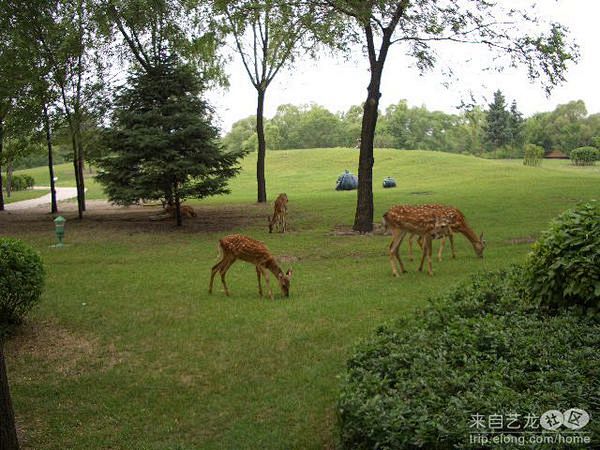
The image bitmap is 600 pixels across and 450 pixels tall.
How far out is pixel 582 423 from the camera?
12.1 ft

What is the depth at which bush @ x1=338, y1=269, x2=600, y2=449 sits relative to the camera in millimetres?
3816

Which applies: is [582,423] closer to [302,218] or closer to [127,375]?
[127,375]

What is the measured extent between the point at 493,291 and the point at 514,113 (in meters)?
86.4

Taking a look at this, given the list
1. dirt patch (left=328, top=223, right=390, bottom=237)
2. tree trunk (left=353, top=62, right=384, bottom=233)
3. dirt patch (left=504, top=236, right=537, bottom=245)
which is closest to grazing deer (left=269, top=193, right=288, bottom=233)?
dirt patch (left=328, top=223, right=390, bottom=237)

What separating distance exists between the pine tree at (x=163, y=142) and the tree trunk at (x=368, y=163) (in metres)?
5.53

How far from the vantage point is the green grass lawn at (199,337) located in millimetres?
6199

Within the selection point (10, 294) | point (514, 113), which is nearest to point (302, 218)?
point (10, 294)

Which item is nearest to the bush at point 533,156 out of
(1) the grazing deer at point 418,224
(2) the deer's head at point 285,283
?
(1) the grazing deer at point 418,224

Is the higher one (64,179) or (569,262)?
(64,179)

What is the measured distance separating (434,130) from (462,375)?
104009mm

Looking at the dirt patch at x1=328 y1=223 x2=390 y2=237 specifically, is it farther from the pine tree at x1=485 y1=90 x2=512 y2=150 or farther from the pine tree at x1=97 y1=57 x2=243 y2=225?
the pine tree at x1=485 y1=90 x2=512 y2=150

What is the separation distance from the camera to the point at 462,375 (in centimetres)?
460

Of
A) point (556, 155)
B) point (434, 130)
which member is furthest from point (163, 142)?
point (434, 130)

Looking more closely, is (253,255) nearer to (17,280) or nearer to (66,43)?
(17,280)
